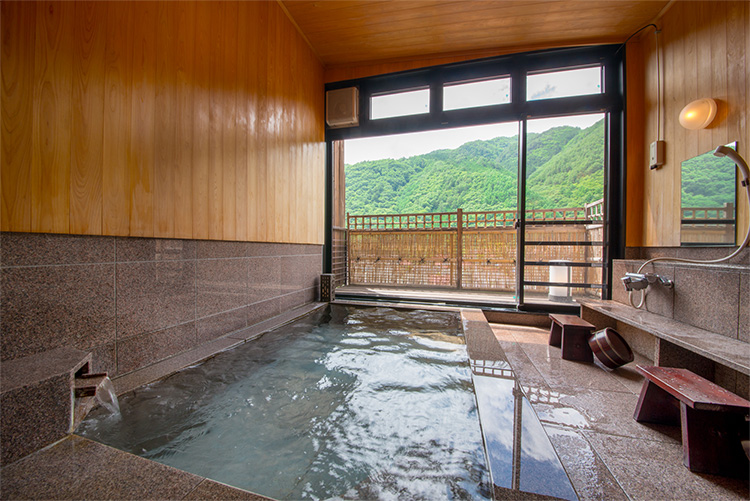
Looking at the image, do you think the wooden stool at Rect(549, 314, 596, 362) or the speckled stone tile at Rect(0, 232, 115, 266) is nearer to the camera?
the speckled stone tile at Rect(0, 232, 115, 266)

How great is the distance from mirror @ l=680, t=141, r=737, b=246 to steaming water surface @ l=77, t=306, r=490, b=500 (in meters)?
2.10

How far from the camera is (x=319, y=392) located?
5.33 ft

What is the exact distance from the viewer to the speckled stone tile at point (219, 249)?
2.04 m

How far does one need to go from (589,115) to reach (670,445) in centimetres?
331

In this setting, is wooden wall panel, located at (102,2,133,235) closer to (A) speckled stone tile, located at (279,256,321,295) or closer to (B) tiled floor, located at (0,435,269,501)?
(B) tiled floor, located at (0,435,269,501)

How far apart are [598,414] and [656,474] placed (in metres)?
0.43

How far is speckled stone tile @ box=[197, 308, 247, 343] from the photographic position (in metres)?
2.06

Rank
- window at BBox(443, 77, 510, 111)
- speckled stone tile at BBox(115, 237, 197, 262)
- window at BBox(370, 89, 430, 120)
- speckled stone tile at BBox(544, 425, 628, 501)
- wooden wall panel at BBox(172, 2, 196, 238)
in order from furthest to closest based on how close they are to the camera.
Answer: window at BBox(370, 89, 430, 120)
window at BBox(443, 77, 510, 111)
wooden wall panel at BBox(172, 2, 196, 238)
speckled stone tile at BBox(115, 237, 197, 262)
speckled stone tile at BBox(544, 425, 628, 501)

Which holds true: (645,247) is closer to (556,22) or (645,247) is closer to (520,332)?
(520,332)

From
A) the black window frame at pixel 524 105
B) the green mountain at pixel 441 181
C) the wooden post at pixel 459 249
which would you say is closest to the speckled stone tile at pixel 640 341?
the black window frame at pixel 524 105

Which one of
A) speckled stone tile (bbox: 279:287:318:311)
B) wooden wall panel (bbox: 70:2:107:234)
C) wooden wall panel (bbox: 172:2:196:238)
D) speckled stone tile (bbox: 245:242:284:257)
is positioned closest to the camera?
wooden wall panel (bbox: 70:2:107:234)

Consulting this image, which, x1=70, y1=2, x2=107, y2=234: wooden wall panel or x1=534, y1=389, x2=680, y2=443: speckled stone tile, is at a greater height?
x1=70, y1=2, x2=107, y2=234: wooden wall panel

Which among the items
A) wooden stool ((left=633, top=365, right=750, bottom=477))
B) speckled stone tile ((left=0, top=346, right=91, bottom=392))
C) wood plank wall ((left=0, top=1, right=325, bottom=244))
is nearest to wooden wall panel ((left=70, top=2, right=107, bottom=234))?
wood plank wall ((left=0, top=1, right=325, bottom=244))

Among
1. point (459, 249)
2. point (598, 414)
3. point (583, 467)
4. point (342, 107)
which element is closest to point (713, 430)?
point (598, 414)
